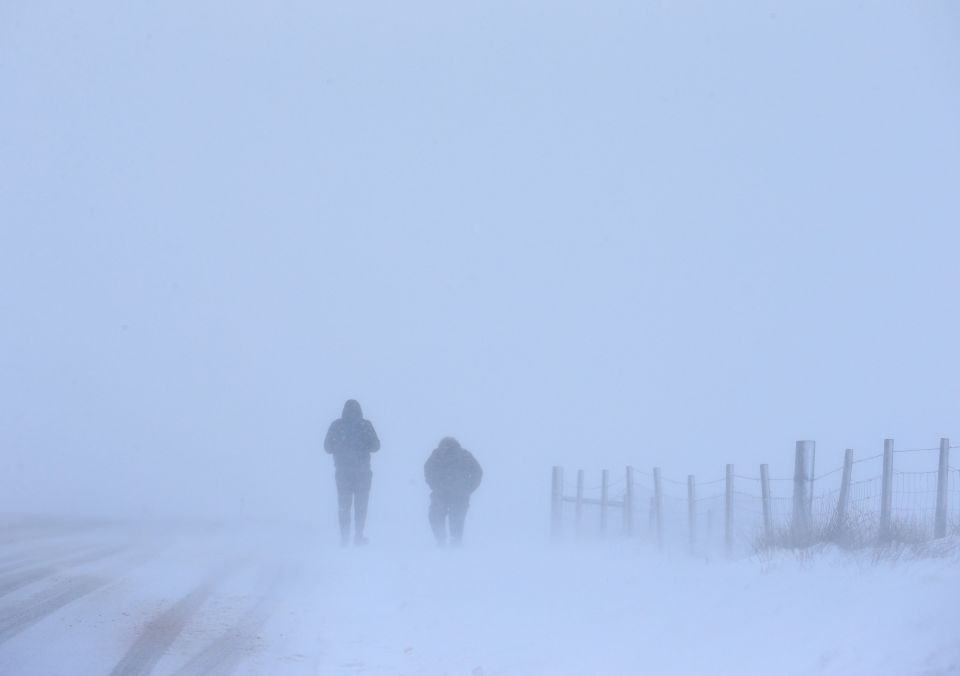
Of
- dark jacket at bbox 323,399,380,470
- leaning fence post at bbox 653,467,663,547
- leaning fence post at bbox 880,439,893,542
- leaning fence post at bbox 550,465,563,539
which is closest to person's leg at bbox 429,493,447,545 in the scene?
dark jacket at bbox 323,399,380,470

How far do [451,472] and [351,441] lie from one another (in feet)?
5.61

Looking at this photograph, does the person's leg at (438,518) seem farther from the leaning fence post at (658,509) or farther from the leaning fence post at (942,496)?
the leaning fence post at (942,496)

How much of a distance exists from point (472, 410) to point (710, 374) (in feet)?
92.3

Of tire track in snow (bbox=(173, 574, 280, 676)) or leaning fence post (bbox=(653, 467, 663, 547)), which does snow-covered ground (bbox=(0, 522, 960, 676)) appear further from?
leaning fence post (bbox=(653, 467, 663, 547))

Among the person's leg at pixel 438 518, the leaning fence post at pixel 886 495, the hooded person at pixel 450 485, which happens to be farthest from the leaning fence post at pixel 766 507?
the person's leg at pixel 438 518

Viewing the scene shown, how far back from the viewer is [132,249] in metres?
164

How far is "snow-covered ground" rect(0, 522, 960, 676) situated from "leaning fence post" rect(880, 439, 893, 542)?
1051mm

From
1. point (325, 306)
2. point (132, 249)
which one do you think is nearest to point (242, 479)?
point (325, 306)

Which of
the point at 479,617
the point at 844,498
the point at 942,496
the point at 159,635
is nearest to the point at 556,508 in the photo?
the point at 844,498

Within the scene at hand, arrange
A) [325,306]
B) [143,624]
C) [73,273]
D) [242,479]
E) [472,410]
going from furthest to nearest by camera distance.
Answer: [325,306], [73,273], [472,410], [242,479], [143,624]

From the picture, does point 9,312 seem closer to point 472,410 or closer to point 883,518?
point 472,410

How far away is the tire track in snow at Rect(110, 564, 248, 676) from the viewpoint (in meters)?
8.59

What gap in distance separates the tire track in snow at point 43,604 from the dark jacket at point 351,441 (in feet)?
22.1

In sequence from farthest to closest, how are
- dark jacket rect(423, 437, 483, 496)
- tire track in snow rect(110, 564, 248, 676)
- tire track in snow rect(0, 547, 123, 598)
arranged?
dark jacket rect(423, 437, 483, 496) → tire track in snow rect(0, 547, 123, 598) → tire track in snow rect(110, 564, 248, 676)
